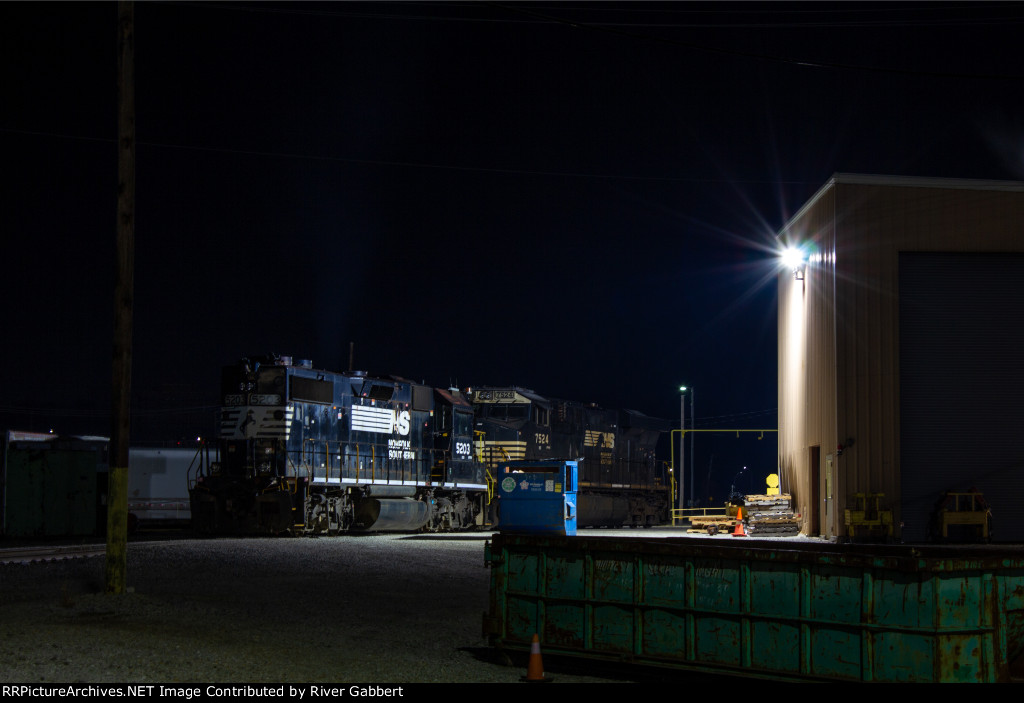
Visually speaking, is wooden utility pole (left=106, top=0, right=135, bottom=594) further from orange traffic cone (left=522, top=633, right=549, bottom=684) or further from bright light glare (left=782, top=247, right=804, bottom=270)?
bright light glare (left=782, top=247, right=804, bottom=270)

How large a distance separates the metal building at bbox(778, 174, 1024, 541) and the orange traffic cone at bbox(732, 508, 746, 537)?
118 inches

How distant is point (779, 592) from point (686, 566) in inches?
33.5

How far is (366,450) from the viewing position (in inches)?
1114

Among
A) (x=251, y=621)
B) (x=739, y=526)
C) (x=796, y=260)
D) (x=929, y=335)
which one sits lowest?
(x=739, y=526)

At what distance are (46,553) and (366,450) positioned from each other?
951 centimetres

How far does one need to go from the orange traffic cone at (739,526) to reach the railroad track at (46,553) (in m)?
17.0

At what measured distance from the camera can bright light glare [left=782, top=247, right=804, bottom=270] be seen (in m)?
30.9

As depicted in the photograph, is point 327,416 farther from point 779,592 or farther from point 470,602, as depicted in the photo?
point 779,592

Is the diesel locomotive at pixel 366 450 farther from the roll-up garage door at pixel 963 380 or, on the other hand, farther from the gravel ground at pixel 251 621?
the roll-up garage door at pixel 963 380

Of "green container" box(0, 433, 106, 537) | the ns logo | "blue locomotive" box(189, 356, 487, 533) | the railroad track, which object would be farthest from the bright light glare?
"green container" box(0, 433, 106, 537)

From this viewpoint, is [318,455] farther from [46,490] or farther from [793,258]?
[793,258]

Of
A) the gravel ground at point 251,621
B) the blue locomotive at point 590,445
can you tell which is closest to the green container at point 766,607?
the gravel ground at point 251,621

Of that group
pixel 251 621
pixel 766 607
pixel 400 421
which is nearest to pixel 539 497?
pixel 400 421

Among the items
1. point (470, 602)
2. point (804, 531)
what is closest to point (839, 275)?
point (804, 531)
